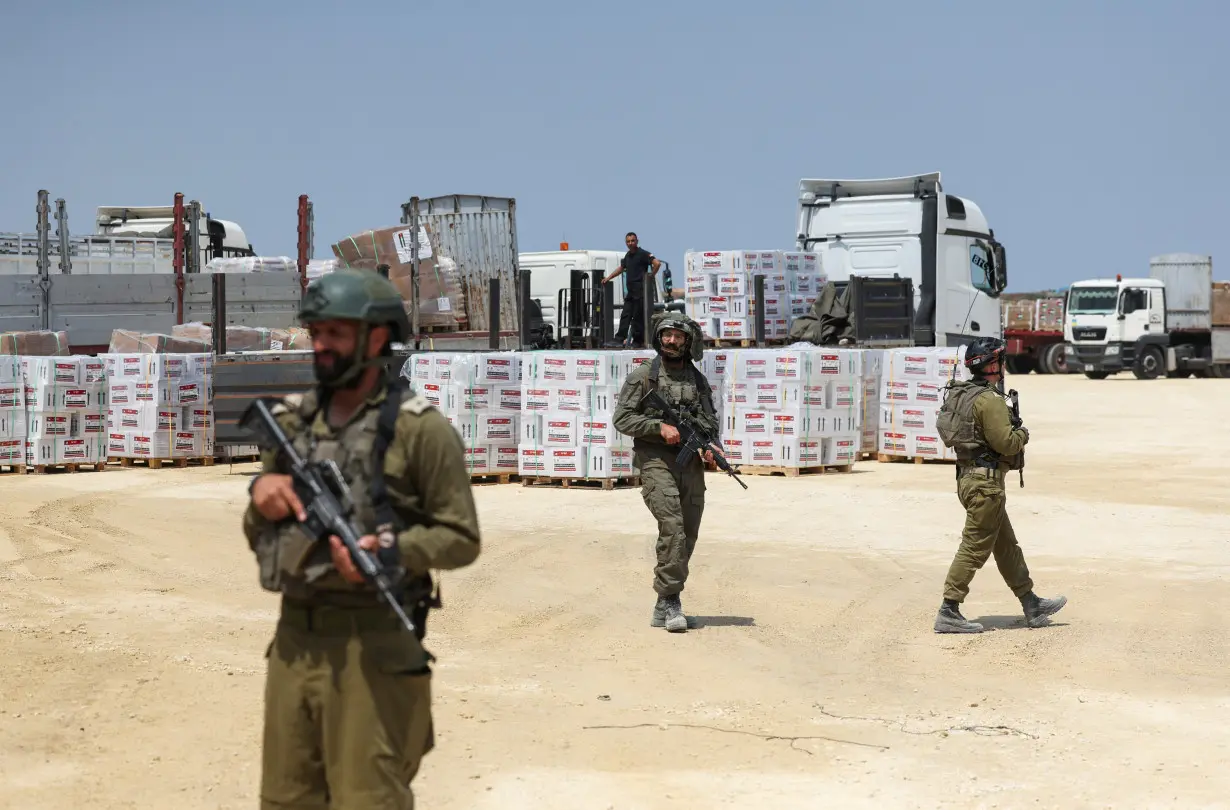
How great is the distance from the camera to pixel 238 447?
21.5 metres

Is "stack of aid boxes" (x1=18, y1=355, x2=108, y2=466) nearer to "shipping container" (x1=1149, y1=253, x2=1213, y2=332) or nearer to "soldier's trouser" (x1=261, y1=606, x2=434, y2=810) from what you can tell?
"soldier's trouser" (x1=261, y1=606, x2=434, y2=810)

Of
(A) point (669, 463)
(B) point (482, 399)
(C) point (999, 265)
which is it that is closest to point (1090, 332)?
(C) point (999, 265)

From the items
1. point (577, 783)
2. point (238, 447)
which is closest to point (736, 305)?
point (238, 447)

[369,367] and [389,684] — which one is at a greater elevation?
[369,367]

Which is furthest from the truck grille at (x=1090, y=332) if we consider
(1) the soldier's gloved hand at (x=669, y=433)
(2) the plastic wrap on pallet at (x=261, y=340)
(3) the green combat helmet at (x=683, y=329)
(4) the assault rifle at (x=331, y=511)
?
(4) the assault rifle at (x=331, y=511)

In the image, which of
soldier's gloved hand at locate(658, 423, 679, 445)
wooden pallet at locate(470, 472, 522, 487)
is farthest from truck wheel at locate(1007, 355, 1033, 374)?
soldier's gloved hand at locate(658, 423, 679, 445)

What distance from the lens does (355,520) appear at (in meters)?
4.18

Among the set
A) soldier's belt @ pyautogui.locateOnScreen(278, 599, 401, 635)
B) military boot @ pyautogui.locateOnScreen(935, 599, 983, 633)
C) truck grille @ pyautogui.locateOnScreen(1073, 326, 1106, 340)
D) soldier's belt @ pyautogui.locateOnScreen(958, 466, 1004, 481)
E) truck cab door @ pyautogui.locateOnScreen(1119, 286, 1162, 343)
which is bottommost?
military boot @ pyautogui.locateOnScreen(935, 599, 983, 633)

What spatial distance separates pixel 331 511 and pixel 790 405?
53.0ft

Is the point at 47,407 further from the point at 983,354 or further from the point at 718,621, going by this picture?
the point at 983,354

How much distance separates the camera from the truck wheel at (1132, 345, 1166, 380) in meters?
45.0

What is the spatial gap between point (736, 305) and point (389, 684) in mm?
19370

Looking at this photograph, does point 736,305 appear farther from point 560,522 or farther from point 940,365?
point 560,522

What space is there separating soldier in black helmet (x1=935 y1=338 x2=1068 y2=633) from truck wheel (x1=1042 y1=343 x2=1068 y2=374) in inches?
1645
